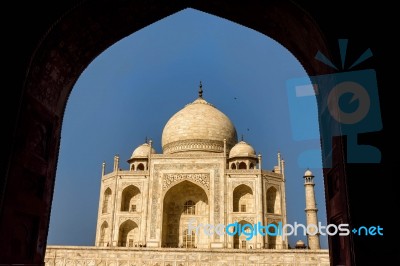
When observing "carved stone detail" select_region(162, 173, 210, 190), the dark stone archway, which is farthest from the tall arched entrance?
the dark stone archway

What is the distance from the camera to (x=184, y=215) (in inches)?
1001

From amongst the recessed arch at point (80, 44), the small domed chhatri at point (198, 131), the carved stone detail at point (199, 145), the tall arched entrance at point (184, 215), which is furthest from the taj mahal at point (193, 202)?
the recessed arch at point (80, 44)

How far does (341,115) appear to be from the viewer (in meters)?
4.60

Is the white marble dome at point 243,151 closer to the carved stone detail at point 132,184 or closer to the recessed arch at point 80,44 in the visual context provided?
the carved stone detail at point 132,184

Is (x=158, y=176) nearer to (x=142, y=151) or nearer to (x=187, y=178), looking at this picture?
(x=187, y=178)

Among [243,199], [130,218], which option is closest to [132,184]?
[130,218]

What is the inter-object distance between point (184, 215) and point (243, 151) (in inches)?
239

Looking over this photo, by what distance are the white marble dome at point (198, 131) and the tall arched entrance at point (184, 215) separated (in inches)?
169

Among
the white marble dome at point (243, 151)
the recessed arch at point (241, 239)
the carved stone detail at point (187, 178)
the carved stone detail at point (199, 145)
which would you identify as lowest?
the recessed arch at point (241, 239)

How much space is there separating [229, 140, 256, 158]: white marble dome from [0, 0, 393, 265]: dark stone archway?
21018mm

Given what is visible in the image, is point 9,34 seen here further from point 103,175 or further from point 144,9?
point 103,175

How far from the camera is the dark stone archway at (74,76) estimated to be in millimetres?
4398

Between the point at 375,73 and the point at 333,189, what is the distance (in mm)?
1596

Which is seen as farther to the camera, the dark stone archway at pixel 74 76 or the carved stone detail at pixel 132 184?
the carved stone detail at pixel 132 184
